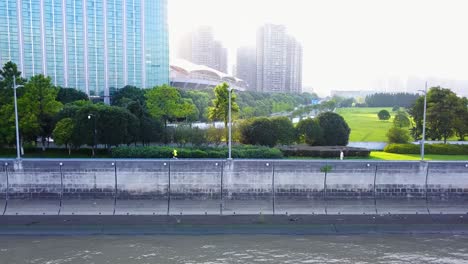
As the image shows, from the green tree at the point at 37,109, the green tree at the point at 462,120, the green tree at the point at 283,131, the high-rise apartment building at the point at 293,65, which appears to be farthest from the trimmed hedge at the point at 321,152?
the high-rise apartment building at the point at 293,65

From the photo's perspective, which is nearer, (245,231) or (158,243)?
(158,243)

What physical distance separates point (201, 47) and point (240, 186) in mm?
111502

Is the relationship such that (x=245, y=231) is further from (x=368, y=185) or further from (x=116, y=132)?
(x=116, y=132)

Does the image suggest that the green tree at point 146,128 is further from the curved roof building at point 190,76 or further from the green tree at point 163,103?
the curved roof building at point 190,76

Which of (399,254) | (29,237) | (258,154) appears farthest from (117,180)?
(399,254)

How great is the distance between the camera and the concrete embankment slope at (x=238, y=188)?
73.8 feet

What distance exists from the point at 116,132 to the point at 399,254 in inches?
906

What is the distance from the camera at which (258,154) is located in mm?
29750

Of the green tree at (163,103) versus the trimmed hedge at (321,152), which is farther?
the green tree at (163,103)

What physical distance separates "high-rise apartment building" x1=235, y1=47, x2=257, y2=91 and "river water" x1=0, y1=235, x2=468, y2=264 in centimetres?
11768

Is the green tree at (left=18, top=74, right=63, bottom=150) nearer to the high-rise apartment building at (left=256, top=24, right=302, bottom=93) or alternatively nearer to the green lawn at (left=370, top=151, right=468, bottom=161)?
the green lawn at (left=370, top=151, right=468, bottom=161)

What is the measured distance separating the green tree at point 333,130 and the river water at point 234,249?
1768 centimetres

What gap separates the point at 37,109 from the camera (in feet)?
110

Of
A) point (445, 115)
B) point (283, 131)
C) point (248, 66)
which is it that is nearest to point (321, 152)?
point (283, 131)
